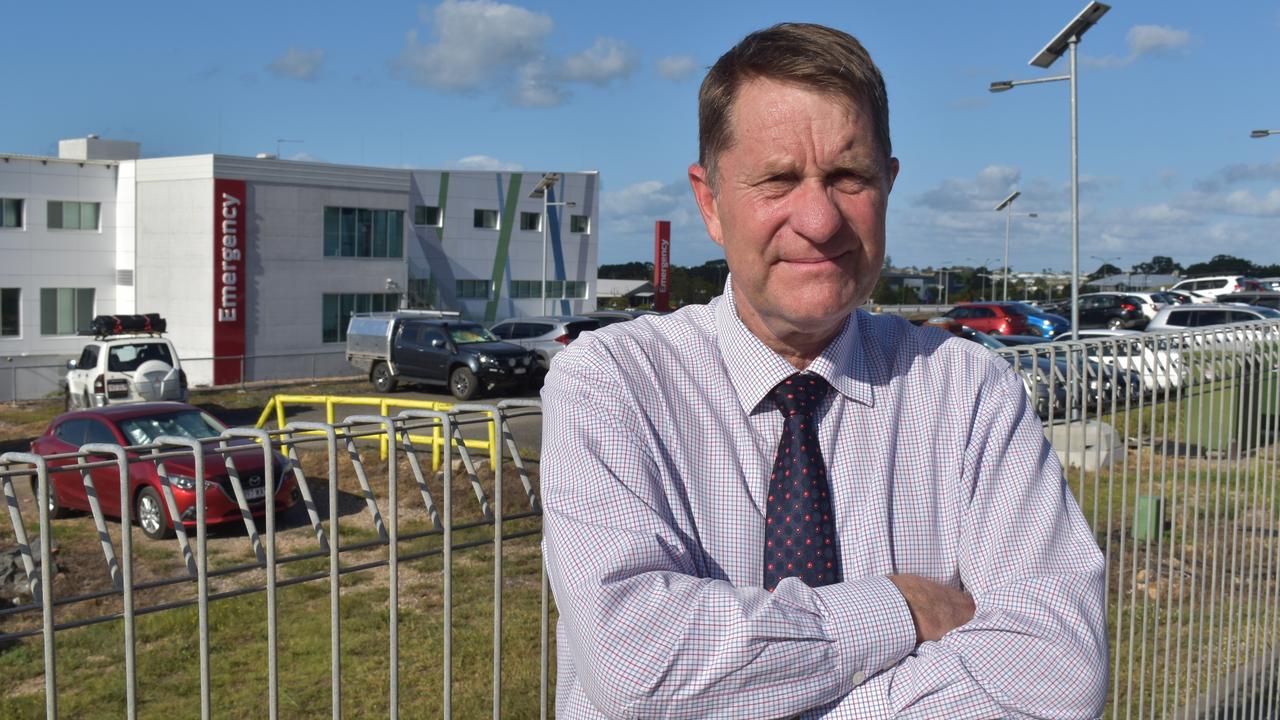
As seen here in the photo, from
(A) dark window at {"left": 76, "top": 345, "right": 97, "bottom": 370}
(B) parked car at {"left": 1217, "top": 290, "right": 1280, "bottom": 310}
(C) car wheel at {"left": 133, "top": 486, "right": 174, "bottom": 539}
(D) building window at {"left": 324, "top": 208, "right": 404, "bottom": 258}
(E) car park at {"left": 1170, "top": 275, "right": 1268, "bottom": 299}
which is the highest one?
(D) building window at {"left": 324, "top": 208, "right": 404, "bottom": 258}

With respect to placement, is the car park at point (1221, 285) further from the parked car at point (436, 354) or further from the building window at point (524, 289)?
the parked car at point (436, 354)

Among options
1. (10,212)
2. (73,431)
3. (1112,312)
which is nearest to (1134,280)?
(1112,312)

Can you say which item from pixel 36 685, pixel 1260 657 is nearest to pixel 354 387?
pixel 36 685

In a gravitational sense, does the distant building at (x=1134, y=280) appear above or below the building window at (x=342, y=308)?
above

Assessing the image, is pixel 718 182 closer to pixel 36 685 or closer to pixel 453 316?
pixel 36 685

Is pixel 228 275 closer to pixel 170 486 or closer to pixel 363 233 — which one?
pixel 363 233

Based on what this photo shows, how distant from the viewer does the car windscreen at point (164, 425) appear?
1580cm

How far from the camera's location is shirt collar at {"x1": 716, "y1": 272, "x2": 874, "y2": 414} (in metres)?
2.21

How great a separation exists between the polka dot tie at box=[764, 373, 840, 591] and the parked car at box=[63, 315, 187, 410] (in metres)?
26.4

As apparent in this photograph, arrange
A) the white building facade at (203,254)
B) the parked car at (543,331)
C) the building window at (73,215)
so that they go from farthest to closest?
the building window at (73,215), the white building facade at (203,254), the parked car at (543,331)

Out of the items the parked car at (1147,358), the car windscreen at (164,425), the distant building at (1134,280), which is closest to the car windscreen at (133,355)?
the car windscreen at (164,425)

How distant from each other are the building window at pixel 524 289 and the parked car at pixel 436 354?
21.9 m

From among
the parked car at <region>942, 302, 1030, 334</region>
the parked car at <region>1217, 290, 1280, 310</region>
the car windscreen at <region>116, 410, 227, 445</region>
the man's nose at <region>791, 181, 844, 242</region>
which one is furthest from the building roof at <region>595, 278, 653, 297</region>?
the man's nose at <region>791, 181, 844, 242</region>

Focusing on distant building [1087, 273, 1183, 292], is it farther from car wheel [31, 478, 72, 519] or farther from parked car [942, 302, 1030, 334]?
car wheel [31, 478, 72, 519]
